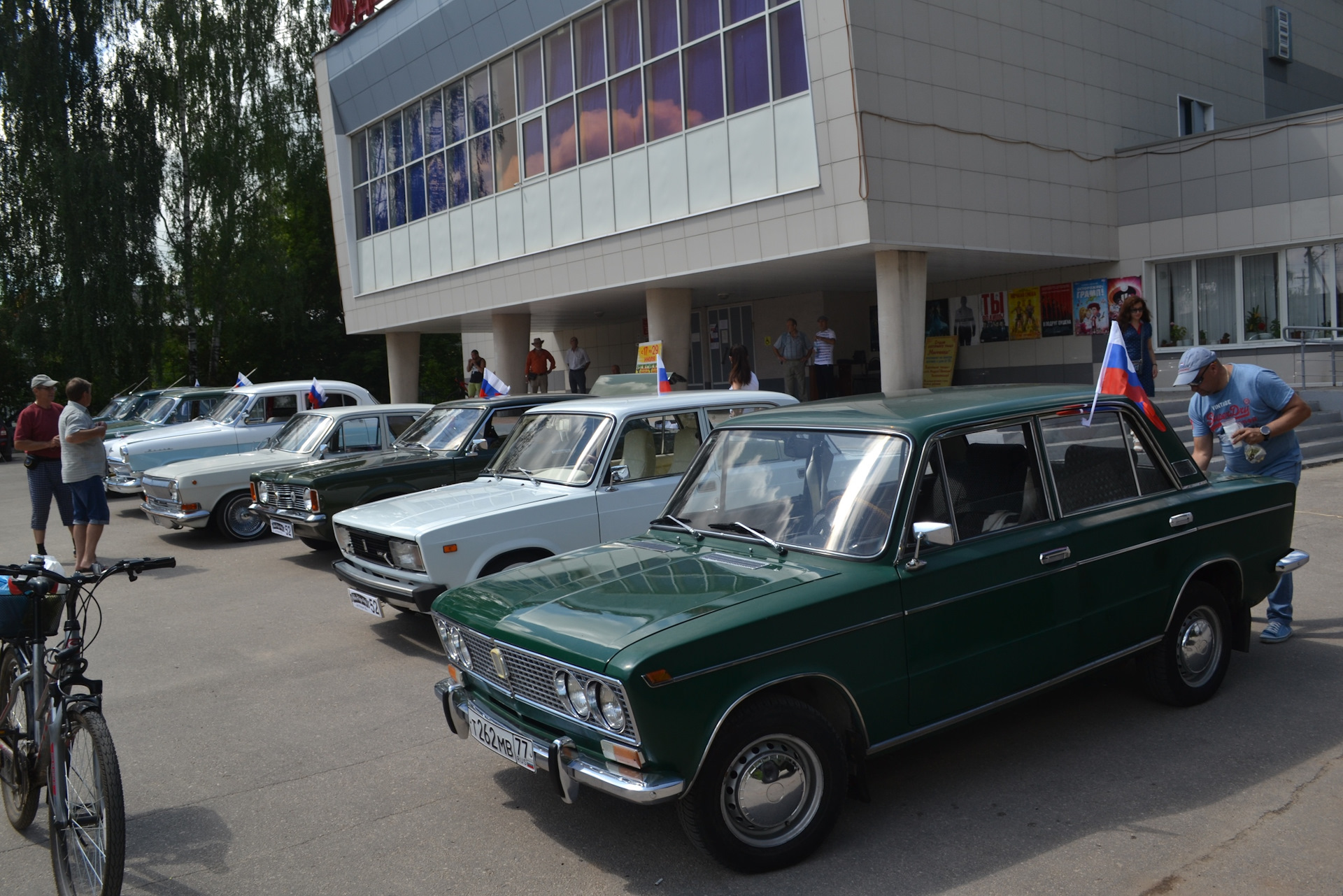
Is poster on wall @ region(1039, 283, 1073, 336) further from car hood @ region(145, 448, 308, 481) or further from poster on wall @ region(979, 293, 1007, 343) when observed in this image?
car hood @ region(145, 448, 308, 481)

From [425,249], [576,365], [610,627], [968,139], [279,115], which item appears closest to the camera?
[610,627]

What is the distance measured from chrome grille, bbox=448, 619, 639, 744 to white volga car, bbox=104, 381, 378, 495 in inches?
418

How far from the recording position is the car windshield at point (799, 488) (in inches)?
166

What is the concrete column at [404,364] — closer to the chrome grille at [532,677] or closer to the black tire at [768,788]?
the chrome grille at [532,677]

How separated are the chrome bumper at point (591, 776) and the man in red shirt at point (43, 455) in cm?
820

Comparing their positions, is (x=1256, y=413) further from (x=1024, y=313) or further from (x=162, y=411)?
(x=162, y=411)

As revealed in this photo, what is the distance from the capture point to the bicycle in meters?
3.39

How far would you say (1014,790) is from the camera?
14.1 feet

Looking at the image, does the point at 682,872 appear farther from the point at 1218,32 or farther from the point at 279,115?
the point at 279,115

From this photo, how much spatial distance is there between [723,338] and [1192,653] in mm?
19843

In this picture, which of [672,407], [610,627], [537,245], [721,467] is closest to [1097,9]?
[537,245]

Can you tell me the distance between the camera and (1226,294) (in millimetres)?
17641

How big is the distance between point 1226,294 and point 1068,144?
387 centimetres

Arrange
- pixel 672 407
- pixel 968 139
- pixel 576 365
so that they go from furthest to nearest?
1. pixel 576 365
2. pixel 968 139
3. pixel 672 407
